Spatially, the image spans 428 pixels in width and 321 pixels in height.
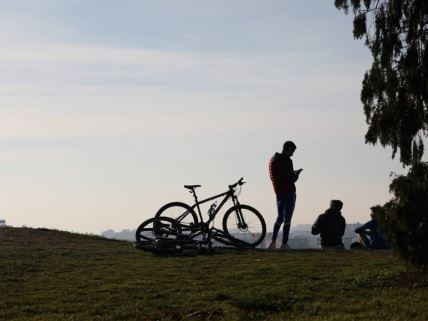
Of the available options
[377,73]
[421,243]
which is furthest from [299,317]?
[377,73]

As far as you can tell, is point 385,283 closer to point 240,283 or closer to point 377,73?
point 240,283

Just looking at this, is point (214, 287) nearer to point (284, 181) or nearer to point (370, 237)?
point (284, 181)

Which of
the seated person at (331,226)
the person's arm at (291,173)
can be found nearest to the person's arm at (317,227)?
the seated person at (331,226)

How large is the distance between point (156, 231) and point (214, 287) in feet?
18.9

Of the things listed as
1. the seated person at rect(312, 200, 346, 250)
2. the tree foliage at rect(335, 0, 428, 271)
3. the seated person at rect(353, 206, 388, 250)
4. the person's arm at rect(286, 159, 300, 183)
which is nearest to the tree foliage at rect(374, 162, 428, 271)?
the tree foliage at rect(335, 0, 428, 271)

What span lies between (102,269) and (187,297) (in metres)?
4.03

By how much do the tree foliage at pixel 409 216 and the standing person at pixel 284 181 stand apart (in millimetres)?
7423

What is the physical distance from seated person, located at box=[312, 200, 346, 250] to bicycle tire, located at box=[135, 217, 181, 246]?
371 cm

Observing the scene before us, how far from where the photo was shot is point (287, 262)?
695 inches

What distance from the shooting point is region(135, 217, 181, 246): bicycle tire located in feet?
66.8

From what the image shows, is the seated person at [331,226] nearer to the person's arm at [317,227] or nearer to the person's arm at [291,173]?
the person's arm at [317,227]

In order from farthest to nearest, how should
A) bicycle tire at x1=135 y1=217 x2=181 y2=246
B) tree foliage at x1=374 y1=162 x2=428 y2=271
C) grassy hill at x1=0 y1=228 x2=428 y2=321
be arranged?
bicycle tire at x1=135 y1=217 x2=181 y2=246, grassy hill at x1=0 y1=228 x2=428 y2=321, tree foliage at x1=374 y1=162 x2=428 y2=271

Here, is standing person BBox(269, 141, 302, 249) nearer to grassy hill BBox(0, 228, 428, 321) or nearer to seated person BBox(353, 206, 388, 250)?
grassy hill BBox(0, 228, 428, 321)

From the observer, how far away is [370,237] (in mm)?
21281
